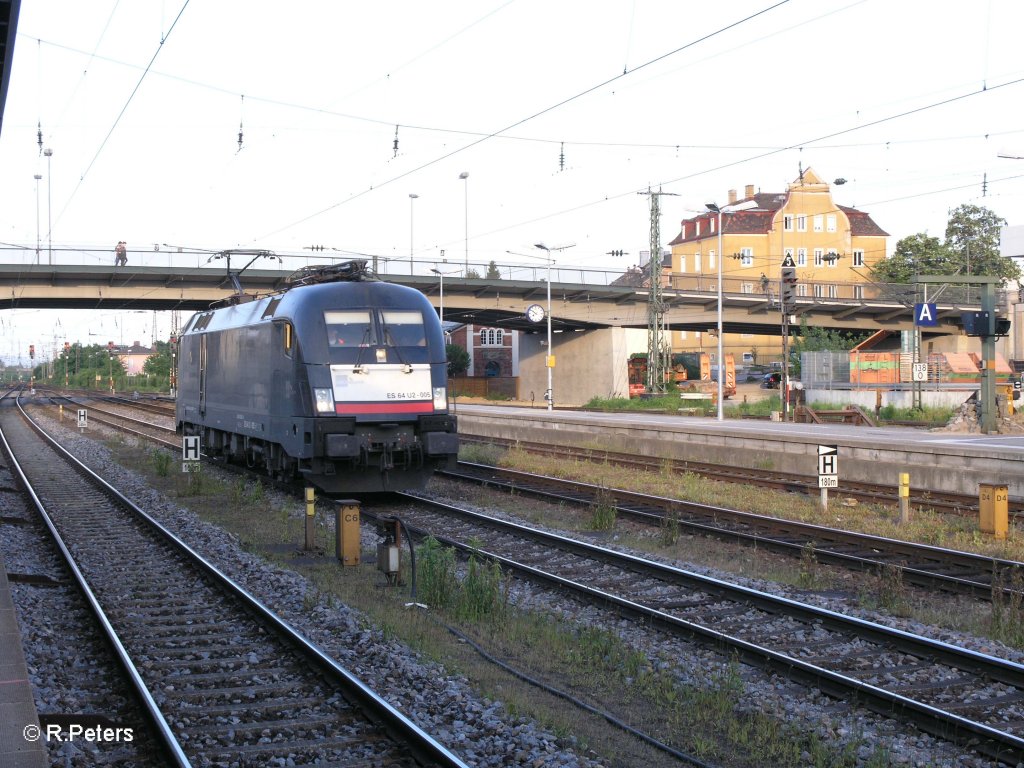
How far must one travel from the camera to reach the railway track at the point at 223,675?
6133 mm

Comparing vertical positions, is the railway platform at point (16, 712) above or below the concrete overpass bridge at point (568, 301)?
below

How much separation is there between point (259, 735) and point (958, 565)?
336 inches

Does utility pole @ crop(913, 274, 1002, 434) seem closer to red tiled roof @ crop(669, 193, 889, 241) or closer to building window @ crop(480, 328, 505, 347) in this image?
red tiled roof @ crop(669, 193, 889, 241)

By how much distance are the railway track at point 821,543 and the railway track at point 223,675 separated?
5994 millimetres

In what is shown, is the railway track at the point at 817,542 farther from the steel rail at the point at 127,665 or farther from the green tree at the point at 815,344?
the green tree at the point at 815,344

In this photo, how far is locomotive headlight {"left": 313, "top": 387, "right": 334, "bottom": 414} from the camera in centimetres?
1582

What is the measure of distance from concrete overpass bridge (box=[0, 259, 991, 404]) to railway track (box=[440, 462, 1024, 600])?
29.9 m

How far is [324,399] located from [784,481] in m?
9.27

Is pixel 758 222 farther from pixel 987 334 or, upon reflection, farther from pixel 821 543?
pixel 821 543

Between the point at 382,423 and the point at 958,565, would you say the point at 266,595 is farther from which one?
the point at 958,565

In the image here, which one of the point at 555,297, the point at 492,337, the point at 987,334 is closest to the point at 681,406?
the point at 555,297

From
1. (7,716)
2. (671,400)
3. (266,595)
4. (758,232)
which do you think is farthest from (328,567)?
(758,232)

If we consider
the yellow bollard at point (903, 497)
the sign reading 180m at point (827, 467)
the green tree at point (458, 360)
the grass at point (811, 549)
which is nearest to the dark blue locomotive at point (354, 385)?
the grass at point (811, 549)

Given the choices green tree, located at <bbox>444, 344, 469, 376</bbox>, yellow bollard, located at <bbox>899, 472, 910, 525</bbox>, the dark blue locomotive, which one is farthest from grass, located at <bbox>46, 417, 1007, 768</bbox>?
green tree, located at <bbox>444, 344, 469, 376</bbox>
